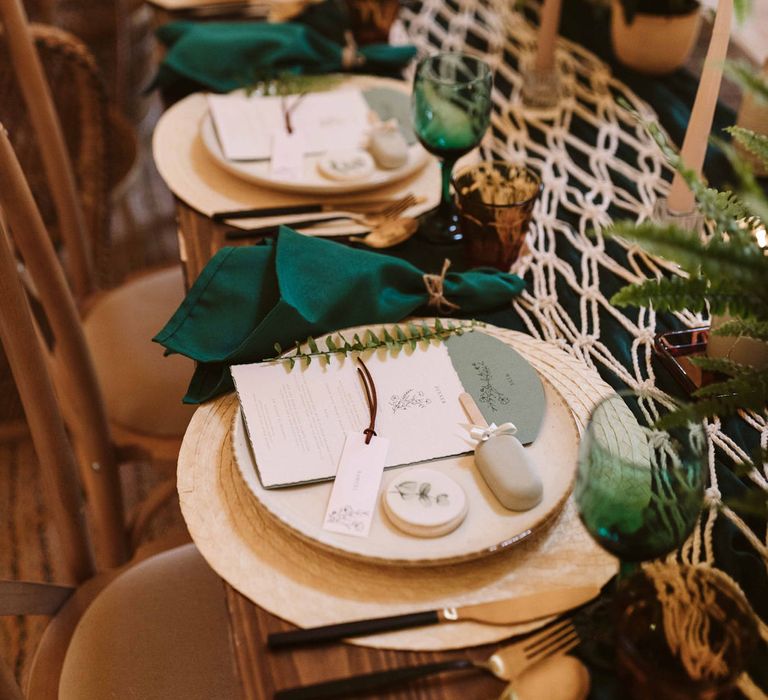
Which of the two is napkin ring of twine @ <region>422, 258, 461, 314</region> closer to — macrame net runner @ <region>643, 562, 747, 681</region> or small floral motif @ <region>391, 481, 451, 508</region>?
small floral motif @ <region>391, 481, 451, 508</region>

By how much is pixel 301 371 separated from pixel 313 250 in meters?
0.17

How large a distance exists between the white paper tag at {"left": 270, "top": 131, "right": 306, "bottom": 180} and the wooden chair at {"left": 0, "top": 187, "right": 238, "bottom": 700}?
34 centimetres

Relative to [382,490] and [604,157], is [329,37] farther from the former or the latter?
[382,490]

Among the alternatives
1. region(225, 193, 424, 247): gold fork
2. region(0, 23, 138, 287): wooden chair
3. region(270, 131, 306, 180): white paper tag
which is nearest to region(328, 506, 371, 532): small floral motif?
region(225, 193, 424, 247): gold fork

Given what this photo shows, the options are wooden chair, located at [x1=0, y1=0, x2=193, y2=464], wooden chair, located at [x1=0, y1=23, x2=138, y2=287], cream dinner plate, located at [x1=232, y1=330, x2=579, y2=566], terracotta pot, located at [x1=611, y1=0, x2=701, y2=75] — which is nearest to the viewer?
cream dinner plate, located at [x1=232, y1=330, x2=579, y2=566]

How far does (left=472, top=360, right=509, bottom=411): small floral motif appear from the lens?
83 cm

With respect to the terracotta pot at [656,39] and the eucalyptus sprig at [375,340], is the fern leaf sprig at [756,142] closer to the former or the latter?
the eucalyptus sprig at [375,340]

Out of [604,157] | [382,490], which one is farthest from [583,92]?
[382,490]

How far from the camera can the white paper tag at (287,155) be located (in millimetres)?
1173

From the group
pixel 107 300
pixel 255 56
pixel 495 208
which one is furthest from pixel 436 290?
pixel 107 300

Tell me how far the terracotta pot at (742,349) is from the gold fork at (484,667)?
37 centimetres

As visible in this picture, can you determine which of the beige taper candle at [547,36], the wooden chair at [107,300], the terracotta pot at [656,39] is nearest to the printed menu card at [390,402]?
the wooden chair at [107,300]

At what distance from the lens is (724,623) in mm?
598

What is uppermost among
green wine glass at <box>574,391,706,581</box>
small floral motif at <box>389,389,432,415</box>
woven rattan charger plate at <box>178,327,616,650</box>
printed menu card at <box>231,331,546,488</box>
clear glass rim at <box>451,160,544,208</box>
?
green wine glass at <box>574,391,706,581</box>
